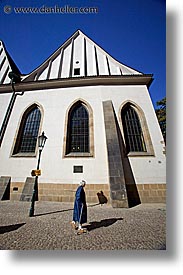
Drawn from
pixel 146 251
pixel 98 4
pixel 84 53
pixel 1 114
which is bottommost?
pixel 146 251

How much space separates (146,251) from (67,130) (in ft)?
11.5

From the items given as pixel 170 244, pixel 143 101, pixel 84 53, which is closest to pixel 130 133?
pixel 143 101

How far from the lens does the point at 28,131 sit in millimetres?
5074

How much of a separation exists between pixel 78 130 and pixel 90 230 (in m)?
2.99

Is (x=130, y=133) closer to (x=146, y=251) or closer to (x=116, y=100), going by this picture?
(x=116, y=100)

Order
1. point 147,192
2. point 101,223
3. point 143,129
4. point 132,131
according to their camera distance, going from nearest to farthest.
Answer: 1. point 101,223
2. point 147,192
3. point 143,129
4. point 132,131

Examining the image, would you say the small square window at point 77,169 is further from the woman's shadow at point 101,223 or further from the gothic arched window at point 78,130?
the woman's shadow at point 101,223

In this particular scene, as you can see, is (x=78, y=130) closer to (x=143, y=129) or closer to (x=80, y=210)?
(x=143, y=129)

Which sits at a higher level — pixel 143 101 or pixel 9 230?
pixel 143 101

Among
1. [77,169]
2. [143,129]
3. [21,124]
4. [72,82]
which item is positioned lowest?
[77,169]

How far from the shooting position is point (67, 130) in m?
4.77

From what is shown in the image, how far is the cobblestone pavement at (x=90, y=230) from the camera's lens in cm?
206

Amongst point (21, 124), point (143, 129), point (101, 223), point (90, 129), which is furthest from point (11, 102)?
point (101, 223)

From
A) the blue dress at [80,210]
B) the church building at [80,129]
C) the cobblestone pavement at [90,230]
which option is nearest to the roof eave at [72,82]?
the church building at [80,129]
